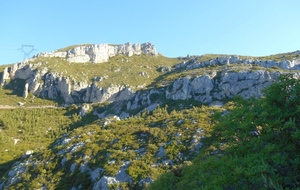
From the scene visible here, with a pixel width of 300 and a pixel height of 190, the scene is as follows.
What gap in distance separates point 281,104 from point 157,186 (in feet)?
44.7

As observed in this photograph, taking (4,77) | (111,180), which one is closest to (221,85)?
(111,180)

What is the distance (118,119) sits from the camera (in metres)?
57.2

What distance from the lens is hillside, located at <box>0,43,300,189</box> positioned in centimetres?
2982

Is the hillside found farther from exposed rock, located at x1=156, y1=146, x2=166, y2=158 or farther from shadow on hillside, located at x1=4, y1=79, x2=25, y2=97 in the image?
shadow on hillside, located at x1=4, y1=79, x2=25, y2=97

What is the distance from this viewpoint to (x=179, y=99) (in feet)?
367

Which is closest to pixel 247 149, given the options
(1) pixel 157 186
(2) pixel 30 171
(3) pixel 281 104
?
(3) pixel 281 104

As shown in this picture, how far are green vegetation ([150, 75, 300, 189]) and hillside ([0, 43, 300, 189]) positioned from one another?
20 cm

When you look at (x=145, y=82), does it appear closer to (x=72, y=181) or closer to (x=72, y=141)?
(x=72, y=141)

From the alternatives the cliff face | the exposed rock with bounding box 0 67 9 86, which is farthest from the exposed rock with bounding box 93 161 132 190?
the exposed rock with bounding box 0 67 9 86

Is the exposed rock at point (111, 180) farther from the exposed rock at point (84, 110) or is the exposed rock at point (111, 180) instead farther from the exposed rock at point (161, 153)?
the exposed rock at point (84, 110)

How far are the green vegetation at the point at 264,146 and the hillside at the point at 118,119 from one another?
20 cm

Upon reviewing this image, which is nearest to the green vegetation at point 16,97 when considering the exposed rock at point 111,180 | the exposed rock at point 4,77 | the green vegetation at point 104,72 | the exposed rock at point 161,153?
the exposed rock at point 4,77

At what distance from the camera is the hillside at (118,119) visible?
29817mm

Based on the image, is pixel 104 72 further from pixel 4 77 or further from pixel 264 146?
pixel 264 146
